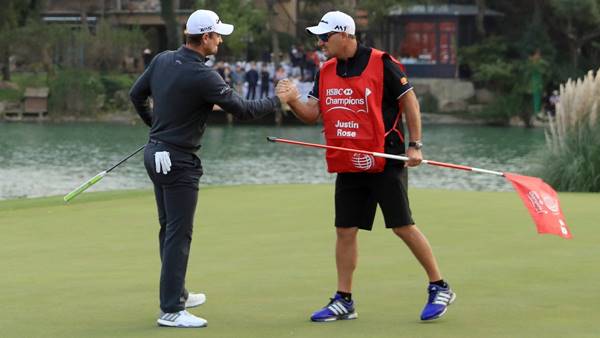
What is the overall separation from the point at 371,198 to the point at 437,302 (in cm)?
69

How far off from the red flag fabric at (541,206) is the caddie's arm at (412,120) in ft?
2.06

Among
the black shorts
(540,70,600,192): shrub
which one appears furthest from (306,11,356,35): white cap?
(540,70,600,192): shrub

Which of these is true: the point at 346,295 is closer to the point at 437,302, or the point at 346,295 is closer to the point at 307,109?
the point at 437,302

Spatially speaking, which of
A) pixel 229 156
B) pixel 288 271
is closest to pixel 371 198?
pixel 288 271

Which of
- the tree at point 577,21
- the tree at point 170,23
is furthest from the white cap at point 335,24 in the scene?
Result: the tree at point 170,23

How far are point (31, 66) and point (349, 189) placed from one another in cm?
5710

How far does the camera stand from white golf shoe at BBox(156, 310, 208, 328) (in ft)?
23.6

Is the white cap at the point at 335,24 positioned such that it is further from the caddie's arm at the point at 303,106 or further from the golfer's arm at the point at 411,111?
the golfer's arm at the point at 411,111

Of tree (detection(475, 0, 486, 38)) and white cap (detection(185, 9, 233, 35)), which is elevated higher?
white cap (detection(185, 9, 233, 35))

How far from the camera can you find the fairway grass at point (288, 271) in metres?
7.25

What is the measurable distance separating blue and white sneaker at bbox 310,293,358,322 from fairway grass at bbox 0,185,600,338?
68 millimetres

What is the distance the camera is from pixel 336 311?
7410 millimetres

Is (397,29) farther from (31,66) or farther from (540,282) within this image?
(540,282)

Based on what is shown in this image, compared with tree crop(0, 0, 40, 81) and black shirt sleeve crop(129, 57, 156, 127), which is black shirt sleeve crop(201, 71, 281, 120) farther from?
tree crop(0, 0, 40, 81)
